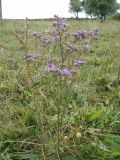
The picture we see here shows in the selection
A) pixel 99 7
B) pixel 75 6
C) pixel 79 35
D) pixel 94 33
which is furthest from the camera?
pixel 75 6

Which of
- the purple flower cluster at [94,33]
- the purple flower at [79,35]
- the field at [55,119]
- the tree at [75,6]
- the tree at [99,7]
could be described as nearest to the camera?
the purple flower at [79,35]

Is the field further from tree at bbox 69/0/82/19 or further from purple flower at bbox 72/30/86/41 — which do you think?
tree at bbox 69/0/82/19

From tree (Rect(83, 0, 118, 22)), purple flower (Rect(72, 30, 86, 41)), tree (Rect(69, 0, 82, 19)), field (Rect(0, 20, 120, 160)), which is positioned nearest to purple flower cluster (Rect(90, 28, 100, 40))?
field (Rect(0, 20, 120, 160))

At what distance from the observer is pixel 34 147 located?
3.06 m

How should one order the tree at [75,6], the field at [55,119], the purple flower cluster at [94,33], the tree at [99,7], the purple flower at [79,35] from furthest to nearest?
the tree at [75,6], the tree at [99,7], the purple flower cluster at [94,33], the field at [55,119], the purple flower at [79,35]

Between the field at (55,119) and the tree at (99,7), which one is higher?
the tree at (99,7)

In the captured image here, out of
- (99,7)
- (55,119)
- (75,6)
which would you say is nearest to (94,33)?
(55,119)

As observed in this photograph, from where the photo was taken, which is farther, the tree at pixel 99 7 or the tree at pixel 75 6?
the tree at pixel 75 6

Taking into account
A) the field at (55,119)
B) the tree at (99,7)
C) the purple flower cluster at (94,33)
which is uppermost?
the tree at (99,7)

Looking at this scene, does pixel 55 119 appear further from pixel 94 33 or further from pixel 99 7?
pixel 99 7

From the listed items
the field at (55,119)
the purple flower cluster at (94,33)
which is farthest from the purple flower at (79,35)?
the purple flower cluster at (94,33)

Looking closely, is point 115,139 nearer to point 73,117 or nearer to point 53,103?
point 73,117

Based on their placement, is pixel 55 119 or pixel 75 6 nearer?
pixel 55 119

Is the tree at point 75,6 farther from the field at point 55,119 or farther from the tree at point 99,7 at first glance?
the field at point 55,119
